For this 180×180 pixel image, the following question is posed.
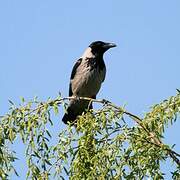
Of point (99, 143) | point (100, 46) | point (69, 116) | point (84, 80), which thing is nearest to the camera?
point (99, 143)

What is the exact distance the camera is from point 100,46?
10695mm

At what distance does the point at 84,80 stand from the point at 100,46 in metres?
1.01

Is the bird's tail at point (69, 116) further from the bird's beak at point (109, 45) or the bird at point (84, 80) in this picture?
the bird's beak at point (109, 45)

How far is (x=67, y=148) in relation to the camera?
189 inches

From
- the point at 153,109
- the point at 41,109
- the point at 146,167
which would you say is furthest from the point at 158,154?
the point at 41,109

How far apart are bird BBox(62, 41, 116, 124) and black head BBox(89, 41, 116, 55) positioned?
Result: 0.65 feet

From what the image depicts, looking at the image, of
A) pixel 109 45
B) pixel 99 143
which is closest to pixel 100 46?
pixel 109 45

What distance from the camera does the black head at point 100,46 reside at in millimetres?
10598

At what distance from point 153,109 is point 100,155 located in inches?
25.6

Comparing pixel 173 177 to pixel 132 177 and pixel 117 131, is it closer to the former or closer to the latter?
pixel 132 177

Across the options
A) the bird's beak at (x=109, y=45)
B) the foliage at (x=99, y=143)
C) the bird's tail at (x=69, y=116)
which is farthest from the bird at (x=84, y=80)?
the foliage at (x=99, y=143)

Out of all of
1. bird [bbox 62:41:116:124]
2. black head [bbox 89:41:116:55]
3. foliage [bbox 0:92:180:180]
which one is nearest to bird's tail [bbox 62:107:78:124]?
bird [bbox 62:41:116:124]

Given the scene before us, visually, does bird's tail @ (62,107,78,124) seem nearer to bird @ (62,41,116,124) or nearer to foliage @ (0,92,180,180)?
bird @ (62,41,116,124)

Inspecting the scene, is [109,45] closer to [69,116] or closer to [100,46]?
[100,46]
